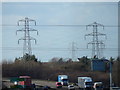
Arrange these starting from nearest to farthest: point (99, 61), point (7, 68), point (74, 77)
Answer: point (99, 61) → point (7, 68) → point (74, 77)

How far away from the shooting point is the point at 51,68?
1741cm

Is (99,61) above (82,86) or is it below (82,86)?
above

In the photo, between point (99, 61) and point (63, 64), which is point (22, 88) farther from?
point (63, 64)

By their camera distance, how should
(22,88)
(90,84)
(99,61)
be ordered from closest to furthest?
(99,61)
(22,88)
(90,84)

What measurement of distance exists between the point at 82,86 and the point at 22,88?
10.4 ft

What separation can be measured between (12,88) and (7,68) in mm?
4019

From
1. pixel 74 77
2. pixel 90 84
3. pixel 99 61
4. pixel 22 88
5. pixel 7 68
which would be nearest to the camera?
pixel 99 61

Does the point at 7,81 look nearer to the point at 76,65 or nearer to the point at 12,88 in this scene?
the point at 12,88

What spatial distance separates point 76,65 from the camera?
1808cm

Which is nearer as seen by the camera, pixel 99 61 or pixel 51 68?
pixel 99 61

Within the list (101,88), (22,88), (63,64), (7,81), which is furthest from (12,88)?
(63,64)

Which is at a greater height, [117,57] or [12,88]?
[117,57]

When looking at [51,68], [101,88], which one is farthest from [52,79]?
[101,88]

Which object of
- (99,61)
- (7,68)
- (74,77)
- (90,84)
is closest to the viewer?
(99,61)
